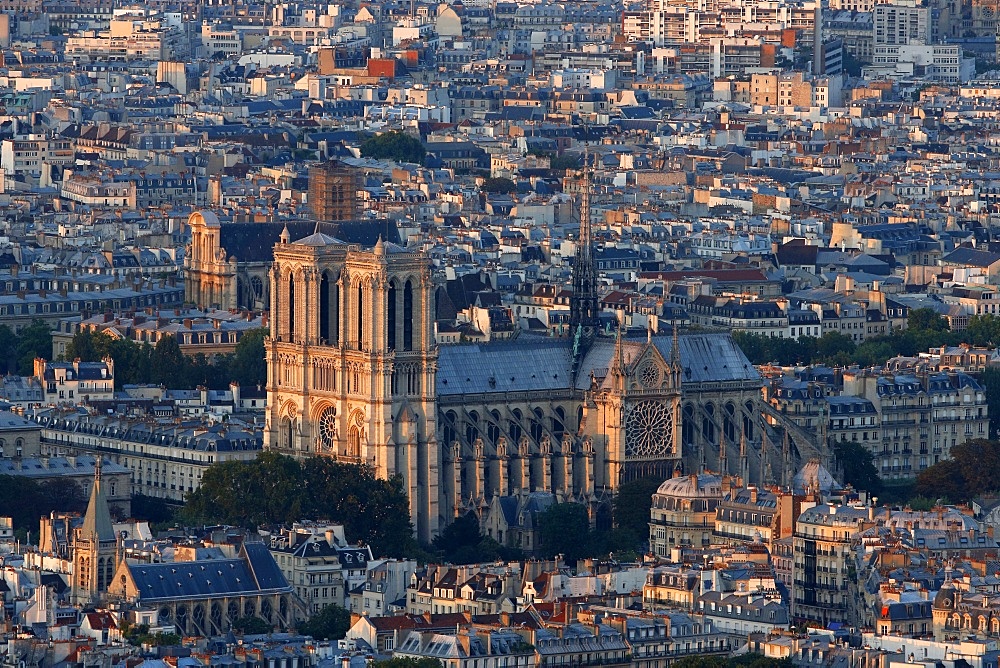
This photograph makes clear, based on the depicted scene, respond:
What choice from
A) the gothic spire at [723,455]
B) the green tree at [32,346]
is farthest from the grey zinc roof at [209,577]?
the green tree at [32,346]

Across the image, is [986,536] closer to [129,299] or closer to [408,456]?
[408,456]

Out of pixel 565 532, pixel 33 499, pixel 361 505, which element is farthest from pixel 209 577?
pixel 565 532

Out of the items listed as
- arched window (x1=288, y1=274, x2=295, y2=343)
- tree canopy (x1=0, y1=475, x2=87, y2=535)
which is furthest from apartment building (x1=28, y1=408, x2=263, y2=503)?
Result: tree canopy (x1=0, y1=475, x2=87, y2=535)

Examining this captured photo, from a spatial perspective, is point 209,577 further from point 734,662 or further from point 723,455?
point 723,455

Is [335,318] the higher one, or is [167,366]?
[335,318]

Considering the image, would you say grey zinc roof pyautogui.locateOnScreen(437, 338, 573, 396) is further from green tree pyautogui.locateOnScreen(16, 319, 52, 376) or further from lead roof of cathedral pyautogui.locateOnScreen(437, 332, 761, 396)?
green tree pyautogui.locateOnScreen(16, 319, 52, 376)

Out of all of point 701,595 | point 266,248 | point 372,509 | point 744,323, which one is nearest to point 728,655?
point 701,595
